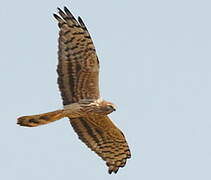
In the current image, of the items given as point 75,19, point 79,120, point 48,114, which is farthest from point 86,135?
point 75,19

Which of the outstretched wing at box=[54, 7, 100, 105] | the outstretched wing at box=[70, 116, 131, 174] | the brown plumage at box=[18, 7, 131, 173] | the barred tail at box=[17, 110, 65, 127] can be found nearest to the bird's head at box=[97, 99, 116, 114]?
the brown plumage at box=[18, 7, 131, 173]

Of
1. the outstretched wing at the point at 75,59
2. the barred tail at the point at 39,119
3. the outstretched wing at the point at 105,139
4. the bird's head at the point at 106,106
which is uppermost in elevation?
the outstretched wing at the point at 75,59

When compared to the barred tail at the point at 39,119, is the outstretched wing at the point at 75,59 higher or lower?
higher

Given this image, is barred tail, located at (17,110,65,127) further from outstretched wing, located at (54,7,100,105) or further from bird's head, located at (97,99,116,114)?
bird's head, located at (97,99,116,114)

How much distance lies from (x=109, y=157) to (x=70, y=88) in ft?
6.76

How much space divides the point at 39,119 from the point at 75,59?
1.37m

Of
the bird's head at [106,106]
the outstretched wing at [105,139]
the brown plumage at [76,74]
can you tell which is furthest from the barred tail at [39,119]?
the outstretched wing at [105,139]

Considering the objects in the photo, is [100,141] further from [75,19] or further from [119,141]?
[75,19]

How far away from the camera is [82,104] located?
637 inches

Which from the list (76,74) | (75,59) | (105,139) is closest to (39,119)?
(76,74)

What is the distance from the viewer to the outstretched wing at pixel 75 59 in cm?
1602

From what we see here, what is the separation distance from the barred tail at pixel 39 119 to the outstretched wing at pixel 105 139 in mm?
1056

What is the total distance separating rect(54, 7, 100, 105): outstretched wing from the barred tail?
0.41m

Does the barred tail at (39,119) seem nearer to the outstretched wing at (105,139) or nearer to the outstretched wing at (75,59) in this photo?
the outstretched wing at (75,59)
